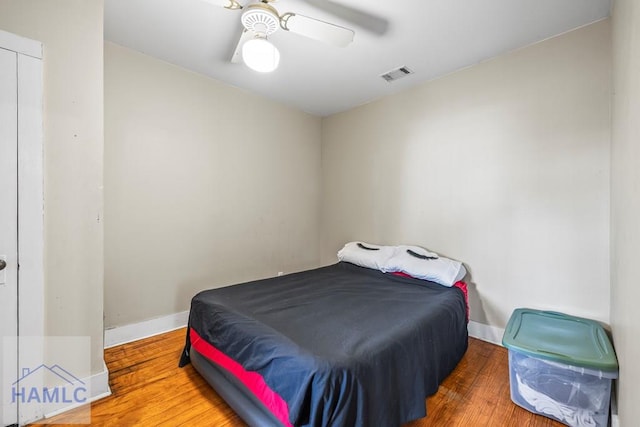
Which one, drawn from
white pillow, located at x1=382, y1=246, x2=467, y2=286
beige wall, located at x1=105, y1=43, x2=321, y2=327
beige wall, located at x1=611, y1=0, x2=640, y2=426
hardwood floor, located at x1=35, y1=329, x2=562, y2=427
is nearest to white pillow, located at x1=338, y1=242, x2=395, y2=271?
white pillow, located at x1=382, y1=246, x2=467, y2=286

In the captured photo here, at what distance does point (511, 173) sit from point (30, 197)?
3.37 m

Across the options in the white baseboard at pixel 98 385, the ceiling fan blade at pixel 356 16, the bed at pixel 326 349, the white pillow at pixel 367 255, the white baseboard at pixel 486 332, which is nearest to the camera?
the bed at pixel 326 349

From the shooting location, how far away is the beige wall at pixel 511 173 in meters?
1.97

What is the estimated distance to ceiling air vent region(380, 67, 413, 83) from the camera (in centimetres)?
264

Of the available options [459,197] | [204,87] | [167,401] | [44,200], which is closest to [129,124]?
[204,87]

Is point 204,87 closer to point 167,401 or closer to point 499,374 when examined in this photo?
point 167,401

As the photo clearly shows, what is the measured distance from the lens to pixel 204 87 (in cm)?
279

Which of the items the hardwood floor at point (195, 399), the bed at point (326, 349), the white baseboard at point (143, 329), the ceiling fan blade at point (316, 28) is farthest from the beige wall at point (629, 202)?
the white baseboard at point (143, 329)

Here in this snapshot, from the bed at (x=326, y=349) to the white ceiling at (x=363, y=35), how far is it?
207 cm

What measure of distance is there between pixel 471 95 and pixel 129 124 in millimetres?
3163

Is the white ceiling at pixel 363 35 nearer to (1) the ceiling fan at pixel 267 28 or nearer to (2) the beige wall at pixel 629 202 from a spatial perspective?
(1) the ceiling fan at pixel 267 28

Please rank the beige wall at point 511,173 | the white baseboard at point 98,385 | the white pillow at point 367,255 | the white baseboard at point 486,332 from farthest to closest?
the white pillow at point 367,255 → the white baseboard at point 486,332 → the beige wall at point 511,173 → the white baseboard at point 98,385

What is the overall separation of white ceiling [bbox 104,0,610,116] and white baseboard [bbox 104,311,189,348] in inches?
96.9

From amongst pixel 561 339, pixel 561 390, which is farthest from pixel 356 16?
pixel 561 390
